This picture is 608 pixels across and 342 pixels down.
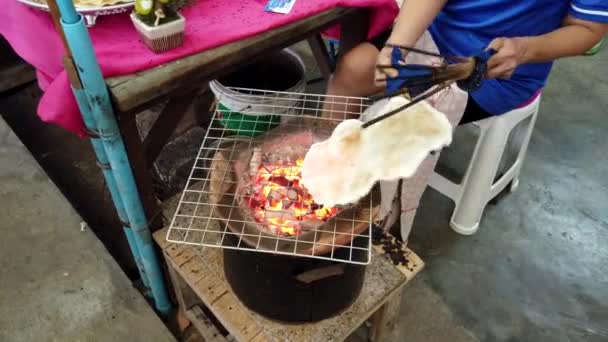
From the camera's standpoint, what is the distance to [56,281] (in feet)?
6.42

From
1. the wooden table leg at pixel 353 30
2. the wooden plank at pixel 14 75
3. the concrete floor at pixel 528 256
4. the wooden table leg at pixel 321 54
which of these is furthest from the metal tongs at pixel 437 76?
the wooden plank at pixel 14 75

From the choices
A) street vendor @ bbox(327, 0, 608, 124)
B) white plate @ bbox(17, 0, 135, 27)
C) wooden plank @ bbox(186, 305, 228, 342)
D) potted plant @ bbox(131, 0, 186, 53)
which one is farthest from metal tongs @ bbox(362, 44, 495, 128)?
wooden plank @ bbox(186, 305, 228, 342)

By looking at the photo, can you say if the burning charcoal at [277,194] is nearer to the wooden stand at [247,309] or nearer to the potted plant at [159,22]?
the wooden stand at [247,309]

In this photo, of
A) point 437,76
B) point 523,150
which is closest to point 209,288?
point 437,76

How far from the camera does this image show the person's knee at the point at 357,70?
1908 mm

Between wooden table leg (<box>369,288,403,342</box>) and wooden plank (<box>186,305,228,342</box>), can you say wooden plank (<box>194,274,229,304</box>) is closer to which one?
wooden plank (<box>186,305,228,342</box>)

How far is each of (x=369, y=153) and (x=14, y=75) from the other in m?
2.95

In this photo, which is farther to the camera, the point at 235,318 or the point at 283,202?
the point at 235,318

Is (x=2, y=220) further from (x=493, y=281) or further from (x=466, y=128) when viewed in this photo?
(x=466, y=128)

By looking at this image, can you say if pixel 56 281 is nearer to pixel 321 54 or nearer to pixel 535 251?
pixel 321 54

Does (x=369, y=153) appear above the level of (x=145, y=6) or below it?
below

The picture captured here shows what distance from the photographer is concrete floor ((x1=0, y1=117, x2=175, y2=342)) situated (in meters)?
1.83

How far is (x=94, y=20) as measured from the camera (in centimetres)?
142

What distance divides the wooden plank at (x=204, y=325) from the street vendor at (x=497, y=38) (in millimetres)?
1100
